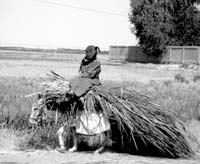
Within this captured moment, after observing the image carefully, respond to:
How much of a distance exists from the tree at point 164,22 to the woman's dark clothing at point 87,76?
1693 inches

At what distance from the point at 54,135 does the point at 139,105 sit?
1.67 meters

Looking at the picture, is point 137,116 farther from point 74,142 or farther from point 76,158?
point 76,158

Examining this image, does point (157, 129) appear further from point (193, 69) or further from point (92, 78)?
point (193, 69)

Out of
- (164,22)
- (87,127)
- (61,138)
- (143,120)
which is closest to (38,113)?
(61,138)

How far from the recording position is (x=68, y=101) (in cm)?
745

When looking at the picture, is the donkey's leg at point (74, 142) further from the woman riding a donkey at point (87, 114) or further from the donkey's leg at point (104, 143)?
the donkey's leg at point (104, 143)

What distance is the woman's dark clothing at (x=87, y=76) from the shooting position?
719 centimetres

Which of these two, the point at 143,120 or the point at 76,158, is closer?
the point at 76,158

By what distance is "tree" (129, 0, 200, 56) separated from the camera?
50.2 m

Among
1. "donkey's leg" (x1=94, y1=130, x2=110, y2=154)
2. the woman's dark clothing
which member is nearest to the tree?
the woman's dark clothing

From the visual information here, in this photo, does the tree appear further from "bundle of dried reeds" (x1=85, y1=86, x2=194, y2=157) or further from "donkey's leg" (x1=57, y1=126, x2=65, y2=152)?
"donkey's leg" (x1=57, y1=126, x2=65, y2=152)

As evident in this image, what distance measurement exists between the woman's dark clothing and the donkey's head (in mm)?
723

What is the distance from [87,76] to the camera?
739 cm

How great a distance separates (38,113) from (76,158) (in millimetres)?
1328
